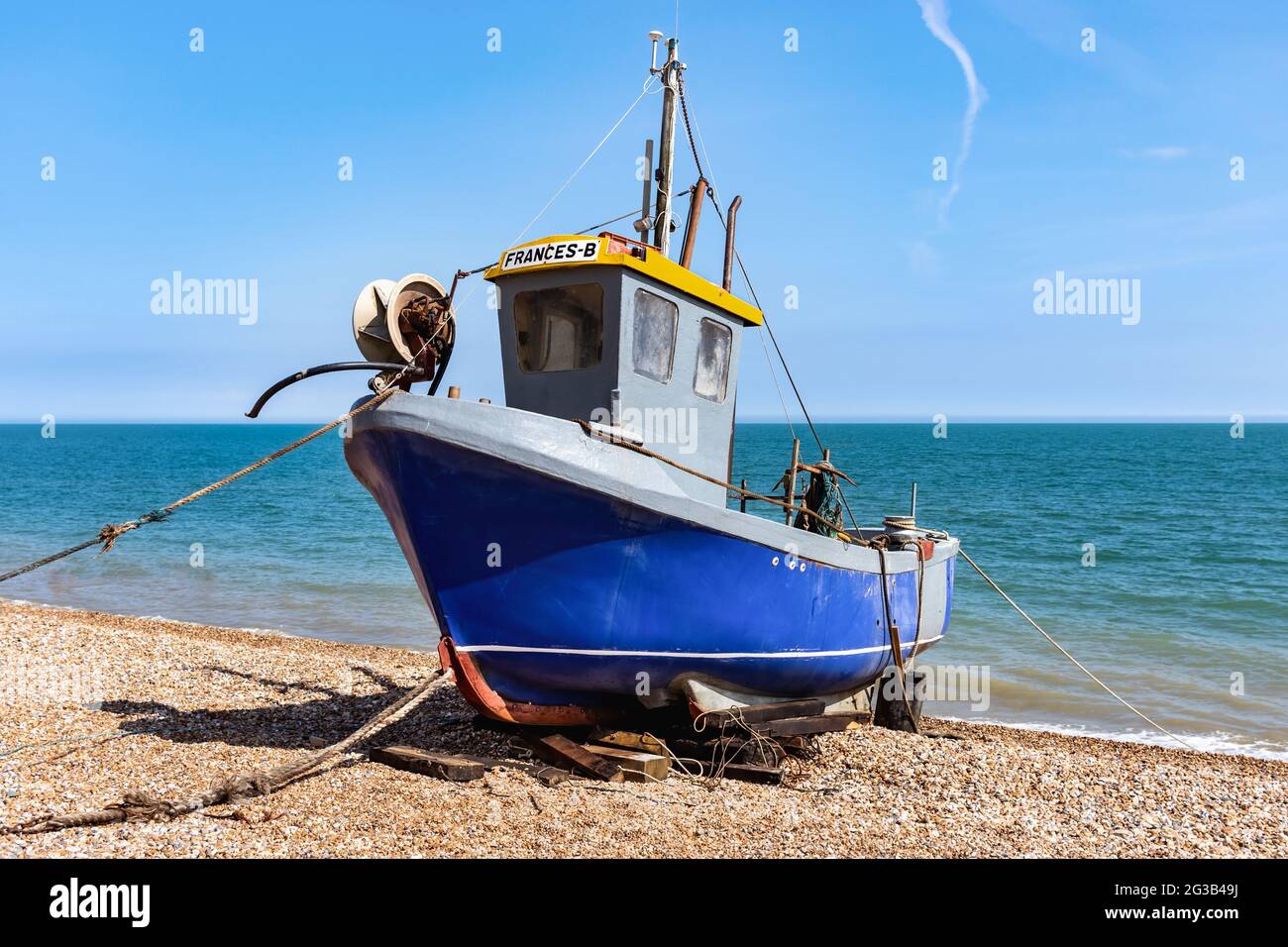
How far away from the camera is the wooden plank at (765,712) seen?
771 cm

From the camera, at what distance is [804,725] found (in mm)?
8148

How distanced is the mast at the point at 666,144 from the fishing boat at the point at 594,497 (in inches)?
0.7

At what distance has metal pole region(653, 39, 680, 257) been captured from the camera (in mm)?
8297

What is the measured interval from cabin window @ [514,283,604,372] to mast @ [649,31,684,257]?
47.4 inches

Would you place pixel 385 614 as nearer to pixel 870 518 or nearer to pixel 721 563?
pixel 721 563

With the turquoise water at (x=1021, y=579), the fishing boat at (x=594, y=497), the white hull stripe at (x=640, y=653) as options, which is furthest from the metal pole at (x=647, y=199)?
the turquoise water at (x=1021, y=579)

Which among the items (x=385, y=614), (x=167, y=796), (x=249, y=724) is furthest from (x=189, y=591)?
(x=167, y=796)

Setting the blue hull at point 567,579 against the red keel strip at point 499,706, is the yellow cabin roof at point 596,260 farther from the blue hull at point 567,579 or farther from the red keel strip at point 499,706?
the red keel strip at point 499,706

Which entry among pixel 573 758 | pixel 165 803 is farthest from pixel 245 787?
pixel 573 758

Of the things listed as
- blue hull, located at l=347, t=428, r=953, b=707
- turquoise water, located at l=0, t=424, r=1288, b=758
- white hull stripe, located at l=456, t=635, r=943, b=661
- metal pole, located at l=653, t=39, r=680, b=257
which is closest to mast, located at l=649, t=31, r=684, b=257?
metal pole, located at l=653, t=39, r=680, b=257

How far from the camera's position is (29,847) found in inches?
205

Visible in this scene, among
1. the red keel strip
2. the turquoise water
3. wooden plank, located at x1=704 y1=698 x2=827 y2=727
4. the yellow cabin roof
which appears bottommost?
the turquoise water

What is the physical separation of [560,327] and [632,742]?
347 centimetres

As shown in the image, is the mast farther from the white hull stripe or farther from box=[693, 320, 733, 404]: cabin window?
the white hull stripe
